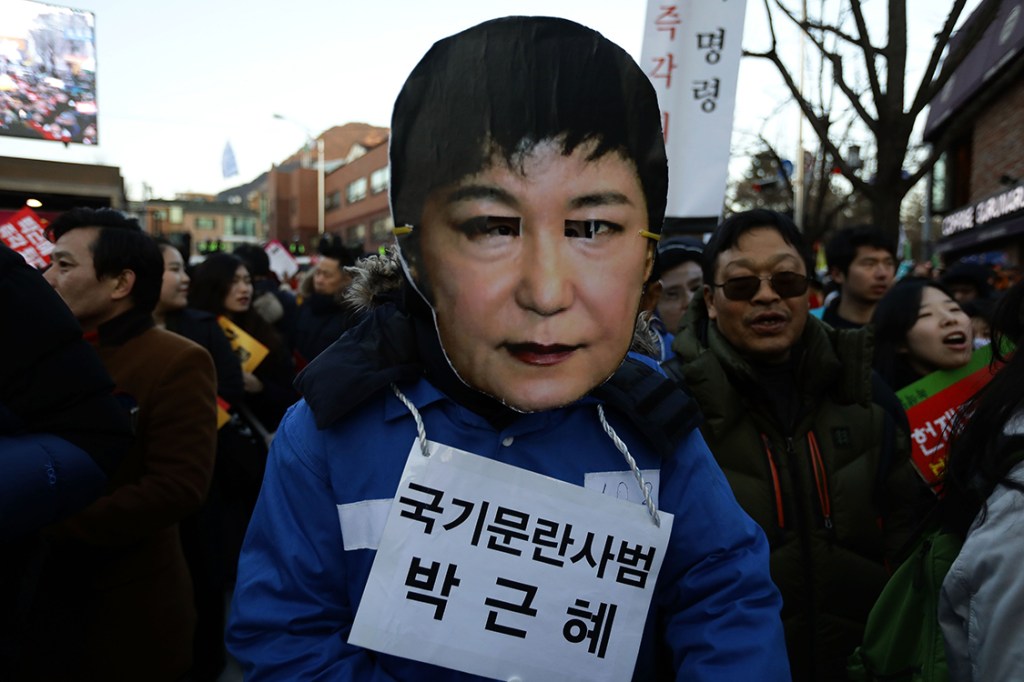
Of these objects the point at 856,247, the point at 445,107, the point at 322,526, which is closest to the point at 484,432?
the point at 322,526

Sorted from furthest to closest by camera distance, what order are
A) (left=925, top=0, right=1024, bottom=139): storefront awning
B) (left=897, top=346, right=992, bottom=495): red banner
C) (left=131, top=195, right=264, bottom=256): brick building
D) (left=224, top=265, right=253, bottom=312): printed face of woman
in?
(left=131, top=195, right=264, bottom=256): brick building → (left=925, top=0, right=1024, bottom=139): storefront awning → (left=224, top=265, right=253, bottom=312): printed face of woman → (left=897, top=346, right=992, bottom=495): red banner

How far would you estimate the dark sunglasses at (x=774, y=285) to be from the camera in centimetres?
224

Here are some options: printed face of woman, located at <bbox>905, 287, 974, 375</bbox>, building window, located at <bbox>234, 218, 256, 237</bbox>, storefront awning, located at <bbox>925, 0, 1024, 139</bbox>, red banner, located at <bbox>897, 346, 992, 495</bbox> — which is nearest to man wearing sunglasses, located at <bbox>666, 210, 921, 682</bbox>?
red banner, located at <bbox>897, 346, 992, 495</bbox>

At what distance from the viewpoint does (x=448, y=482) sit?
127 cm

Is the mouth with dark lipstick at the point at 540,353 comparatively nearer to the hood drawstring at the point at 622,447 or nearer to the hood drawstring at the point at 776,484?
the hood drawstring at the point at 622,447

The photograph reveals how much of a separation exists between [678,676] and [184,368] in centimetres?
191

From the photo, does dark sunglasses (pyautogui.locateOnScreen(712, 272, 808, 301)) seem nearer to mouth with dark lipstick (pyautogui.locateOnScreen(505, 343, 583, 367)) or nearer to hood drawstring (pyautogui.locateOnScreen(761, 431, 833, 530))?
hood drawstring (pyautogui.locateOnScreen(761, 431, 833, 530))

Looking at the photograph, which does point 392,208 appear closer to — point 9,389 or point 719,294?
point 9,389

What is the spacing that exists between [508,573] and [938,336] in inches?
94.8

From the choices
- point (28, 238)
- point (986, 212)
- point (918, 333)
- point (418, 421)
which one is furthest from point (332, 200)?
point (418, 421)

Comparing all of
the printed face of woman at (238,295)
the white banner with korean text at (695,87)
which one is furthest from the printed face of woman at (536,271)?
the printed face of woman at (238,295)

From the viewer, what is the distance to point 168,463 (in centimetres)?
238

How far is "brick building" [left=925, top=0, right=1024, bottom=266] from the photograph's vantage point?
1345cm

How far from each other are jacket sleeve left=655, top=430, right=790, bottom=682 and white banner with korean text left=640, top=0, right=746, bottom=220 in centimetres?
206
